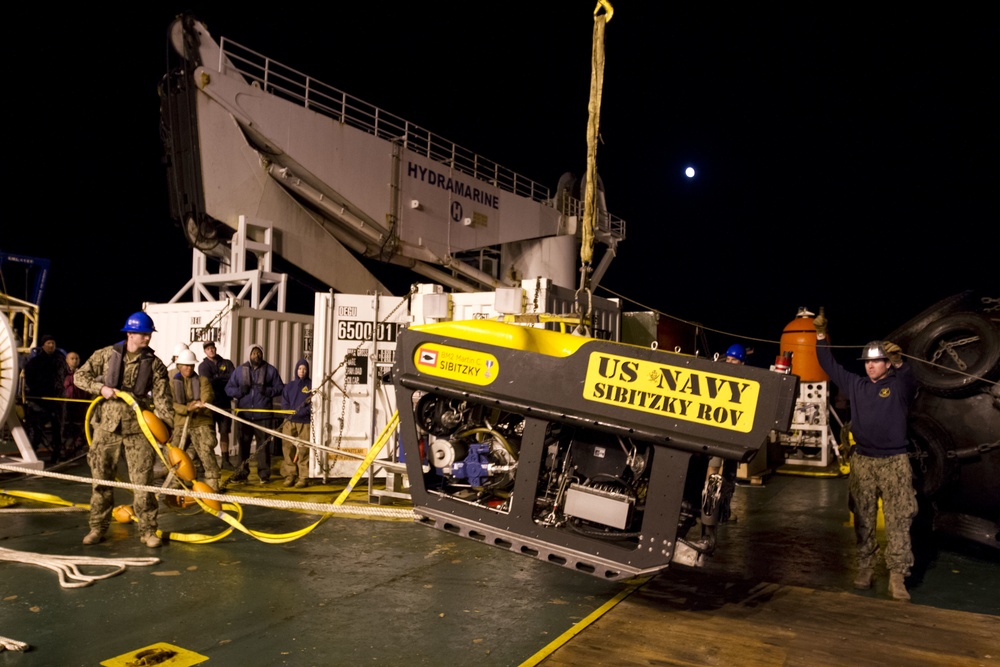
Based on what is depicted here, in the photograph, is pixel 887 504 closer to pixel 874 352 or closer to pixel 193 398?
pixel 874 352

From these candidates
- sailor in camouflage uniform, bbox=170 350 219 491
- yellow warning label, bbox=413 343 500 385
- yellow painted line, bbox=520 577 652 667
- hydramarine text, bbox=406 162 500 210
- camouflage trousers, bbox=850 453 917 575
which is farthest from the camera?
hydramarine text, bbox=406 162 500 210

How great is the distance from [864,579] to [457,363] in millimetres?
3530

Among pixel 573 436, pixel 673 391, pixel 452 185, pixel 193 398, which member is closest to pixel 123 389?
pixel 193 398

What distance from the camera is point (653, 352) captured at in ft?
12.5

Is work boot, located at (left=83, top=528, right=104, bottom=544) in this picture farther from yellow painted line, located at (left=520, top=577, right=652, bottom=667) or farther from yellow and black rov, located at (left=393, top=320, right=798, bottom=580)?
yellow painted line, located at (left=520, top=577, right=652, bottom=667)

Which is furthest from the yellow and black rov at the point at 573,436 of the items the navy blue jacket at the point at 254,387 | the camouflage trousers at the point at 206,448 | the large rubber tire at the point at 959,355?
the navy blue jacket at the point at 254,387

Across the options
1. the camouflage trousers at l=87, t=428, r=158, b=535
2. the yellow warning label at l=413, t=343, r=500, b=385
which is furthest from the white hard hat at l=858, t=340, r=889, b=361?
the camouflage trousers at l=87, t=428, r=158, b=535

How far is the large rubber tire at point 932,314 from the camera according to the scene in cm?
643

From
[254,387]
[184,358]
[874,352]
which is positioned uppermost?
[874,352]

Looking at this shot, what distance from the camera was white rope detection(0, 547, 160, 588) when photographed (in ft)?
16.8

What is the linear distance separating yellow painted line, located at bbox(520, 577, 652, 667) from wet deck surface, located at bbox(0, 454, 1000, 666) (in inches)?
0.6

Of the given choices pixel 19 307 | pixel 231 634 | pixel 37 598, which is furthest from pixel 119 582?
pixel 19 307

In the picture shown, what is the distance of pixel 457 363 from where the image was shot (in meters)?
4.24

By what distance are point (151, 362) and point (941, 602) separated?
6568mm
